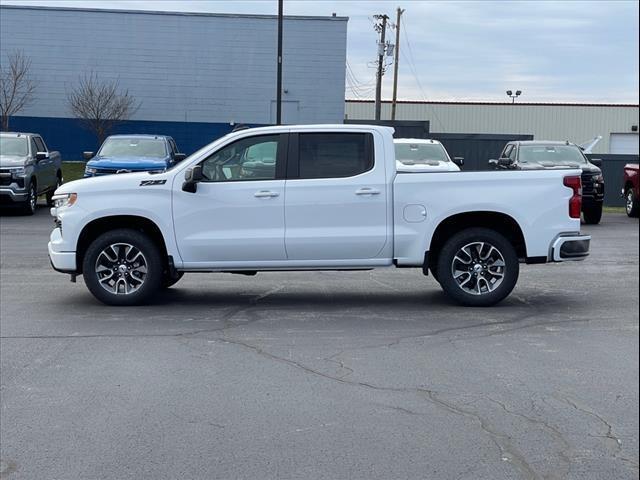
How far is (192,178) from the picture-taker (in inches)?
403

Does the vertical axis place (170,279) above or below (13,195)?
below

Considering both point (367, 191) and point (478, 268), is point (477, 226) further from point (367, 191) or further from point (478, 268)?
point (367, 191)

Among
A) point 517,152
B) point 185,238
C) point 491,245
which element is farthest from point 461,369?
point 517,152

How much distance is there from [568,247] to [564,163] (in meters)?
12.6

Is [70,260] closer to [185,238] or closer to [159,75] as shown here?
[185,238]

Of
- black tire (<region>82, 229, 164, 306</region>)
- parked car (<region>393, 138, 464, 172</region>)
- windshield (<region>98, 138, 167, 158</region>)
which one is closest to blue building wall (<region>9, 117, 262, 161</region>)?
windshield (<region>98, 138, 167, 158</region>)

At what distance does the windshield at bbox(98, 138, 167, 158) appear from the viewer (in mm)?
23062

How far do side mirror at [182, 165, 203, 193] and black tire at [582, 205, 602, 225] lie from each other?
45.2ft

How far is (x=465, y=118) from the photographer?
201 feet

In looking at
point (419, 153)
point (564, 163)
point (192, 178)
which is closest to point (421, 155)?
point (419, 153)

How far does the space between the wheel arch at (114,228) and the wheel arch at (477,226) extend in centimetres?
302

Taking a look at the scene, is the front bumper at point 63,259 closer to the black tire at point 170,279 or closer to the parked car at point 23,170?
the black tire at point 170,279

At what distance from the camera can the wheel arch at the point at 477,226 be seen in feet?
34.4

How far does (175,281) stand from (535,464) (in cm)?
719
